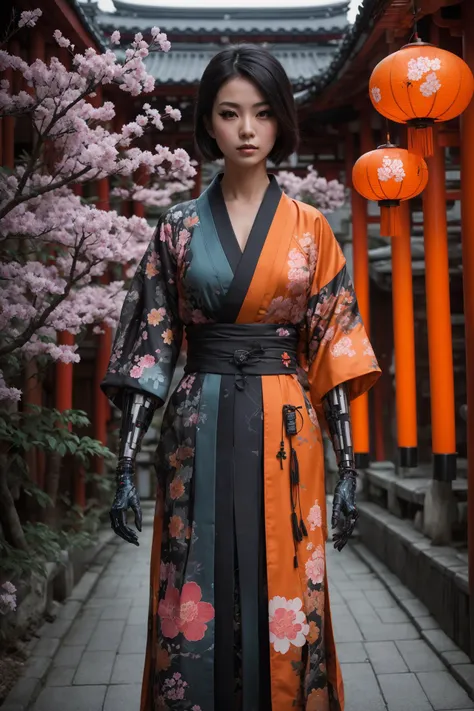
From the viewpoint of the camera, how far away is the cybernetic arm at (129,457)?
2.80 metres

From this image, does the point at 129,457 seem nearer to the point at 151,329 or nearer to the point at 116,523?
the point at 116,523

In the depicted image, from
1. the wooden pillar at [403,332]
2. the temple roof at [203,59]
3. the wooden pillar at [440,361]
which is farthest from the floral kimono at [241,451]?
the temple roof at [203,59]

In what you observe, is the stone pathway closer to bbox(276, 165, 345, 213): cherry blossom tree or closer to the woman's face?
the woman's face

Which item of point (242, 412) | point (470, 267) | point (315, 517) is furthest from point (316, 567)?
point (470, 267)

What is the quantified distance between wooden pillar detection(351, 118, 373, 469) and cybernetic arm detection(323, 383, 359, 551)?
591 cm

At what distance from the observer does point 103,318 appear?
20.2ft

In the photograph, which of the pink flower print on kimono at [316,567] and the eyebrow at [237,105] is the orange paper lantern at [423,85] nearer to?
the eyebrow at [237,105]

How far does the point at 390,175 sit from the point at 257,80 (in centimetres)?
315

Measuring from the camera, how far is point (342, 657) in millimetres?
5262

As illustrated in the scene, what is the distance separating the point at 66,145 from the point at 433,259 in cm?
314

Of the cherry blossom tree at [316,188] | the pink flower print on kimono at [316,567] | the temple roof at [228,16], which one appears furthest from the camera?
the temple roof at [228,16]

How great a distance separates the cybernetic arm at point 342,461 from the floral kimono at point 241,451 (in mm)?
56

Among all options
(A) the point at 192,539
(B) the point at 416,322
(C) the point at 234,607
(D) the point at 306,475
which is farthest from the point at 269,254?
(B) the point at 416,322

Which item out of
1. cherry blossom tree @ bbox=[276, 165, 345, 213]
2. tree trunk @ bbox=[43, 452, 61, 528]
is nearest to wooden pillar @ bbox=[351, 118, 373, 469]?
cherry blossom tree @ bbox=[276, 165, 345, 213]
